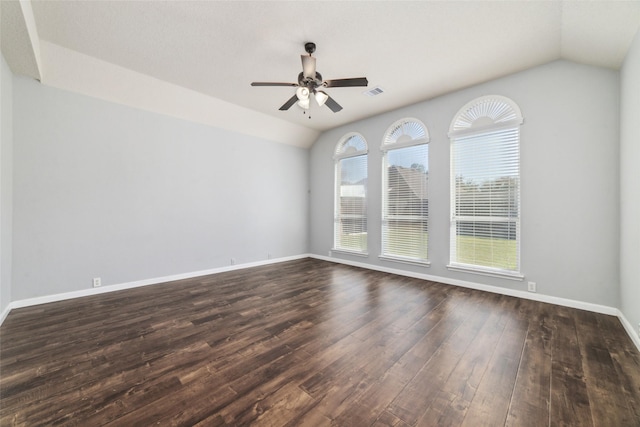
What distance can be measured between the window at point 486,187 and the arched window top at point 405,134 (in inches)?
21.6

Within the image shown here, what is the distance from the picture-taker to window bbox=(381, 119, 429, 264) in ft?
15.7

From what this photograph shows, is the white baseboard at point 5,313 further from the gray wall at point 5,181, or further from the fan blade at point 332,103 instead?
the fan blade at point 332,103

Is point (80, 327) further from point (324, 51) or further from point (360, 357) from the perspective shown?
point (324, 51)

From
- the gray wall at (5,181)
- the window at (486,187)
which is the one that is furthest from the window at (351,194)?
the gray wall at (5,181)

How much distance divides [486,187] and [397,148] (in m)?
1.81

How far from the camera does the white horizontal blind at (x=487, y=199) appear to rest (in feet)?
12.5

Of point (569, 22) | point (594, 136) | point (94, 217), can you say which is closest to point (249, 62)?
point (94, 217)

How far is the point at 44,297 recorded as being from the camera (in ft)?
11.2

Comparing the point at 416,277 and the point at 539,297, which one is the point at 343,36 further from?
the point at 539,297

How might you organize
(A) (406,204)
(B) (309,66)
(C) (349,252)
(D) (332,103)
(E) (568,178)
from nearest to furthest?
(B) (309,66) → (E) (568,178) → (D) (332,103) → (A) (406,204) → (C) (349,252)

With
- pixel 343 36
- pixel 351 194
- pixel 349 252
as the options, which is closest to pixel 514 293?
pixel 349 252

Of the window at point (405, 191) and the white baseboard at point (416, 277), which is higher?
the window at point (405, 191)

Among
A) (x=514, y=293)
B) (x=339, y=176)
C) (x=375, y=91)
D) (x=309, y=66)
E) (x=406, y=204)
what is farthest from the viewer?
(x=339, y=176)

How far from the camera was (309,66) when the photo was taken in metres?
2.86
